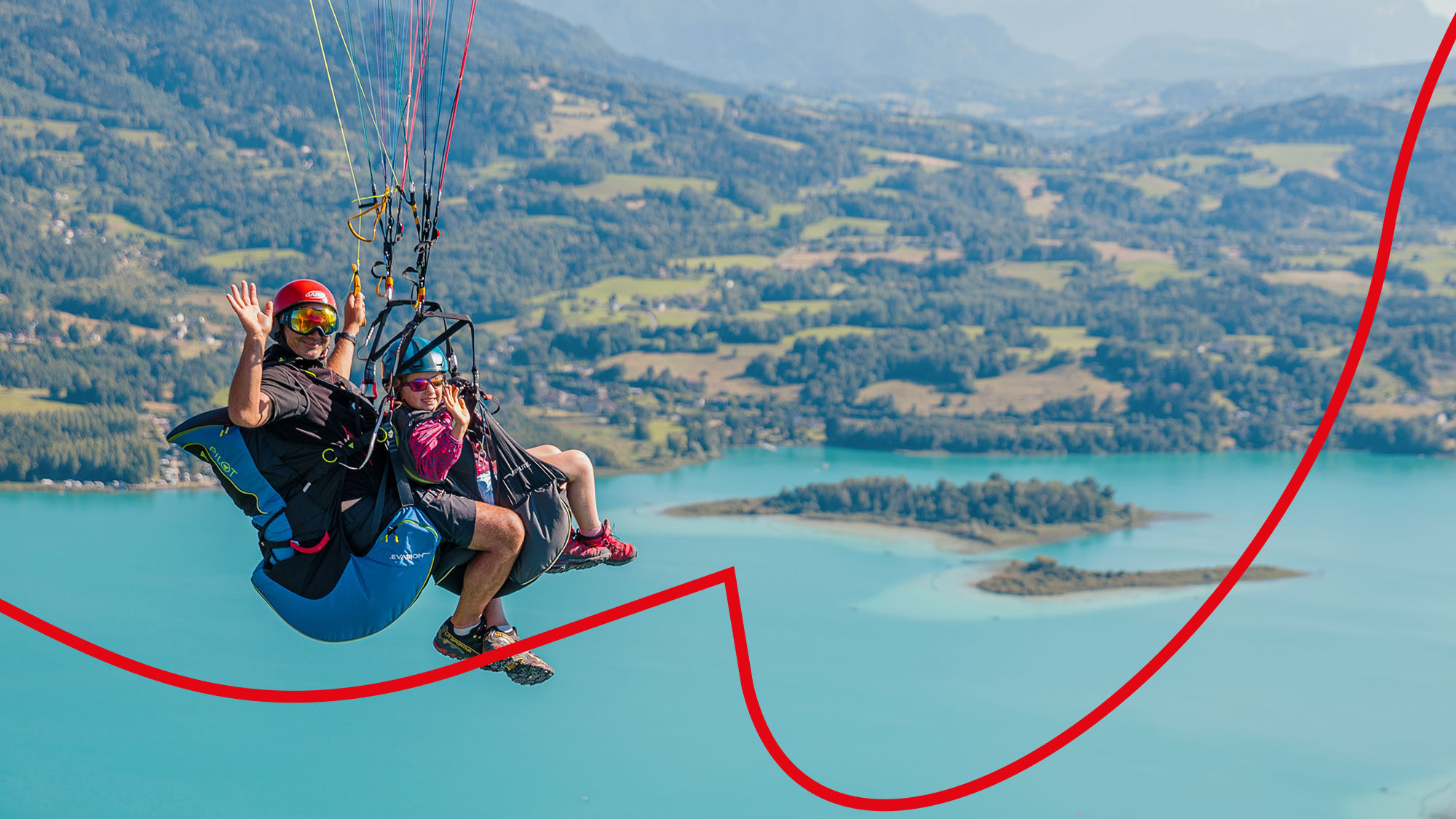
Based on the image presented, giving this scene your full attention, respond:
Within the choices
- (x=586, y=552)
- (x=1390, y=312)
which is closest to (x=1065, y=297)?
(x=1390, y=312)

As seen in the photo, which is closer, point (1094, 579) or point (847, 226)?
point (1094, 579)

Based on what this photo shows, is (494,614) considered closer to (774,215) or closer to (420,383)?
(420,383)

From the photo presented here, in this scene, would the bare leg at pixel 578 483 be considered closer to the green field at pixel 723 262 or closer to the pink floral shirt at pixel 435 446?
the pink floral shirt at pixel 435 446

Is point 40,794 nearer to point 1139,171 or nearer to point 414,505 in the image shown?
point 414,505

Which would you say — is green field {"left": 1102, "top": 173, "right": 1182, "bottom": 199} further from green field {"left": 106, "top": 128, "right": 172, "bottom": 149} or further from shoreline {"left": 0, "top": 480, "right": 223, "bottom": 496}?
shoreline {"left": 0, "top": 480, "right": 223, "bottom": 496}

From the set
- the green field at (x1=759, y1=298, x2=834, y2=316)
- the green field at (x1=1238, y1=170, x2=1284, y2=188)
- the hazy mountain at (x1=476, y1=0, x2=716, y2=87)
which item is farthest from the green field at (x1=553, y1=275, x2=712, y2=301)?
the hazy mountain at (x1=476, y1=0, x2=716, y2=87)

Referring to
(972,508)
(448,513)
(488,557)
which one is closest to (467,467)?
(448,513)
